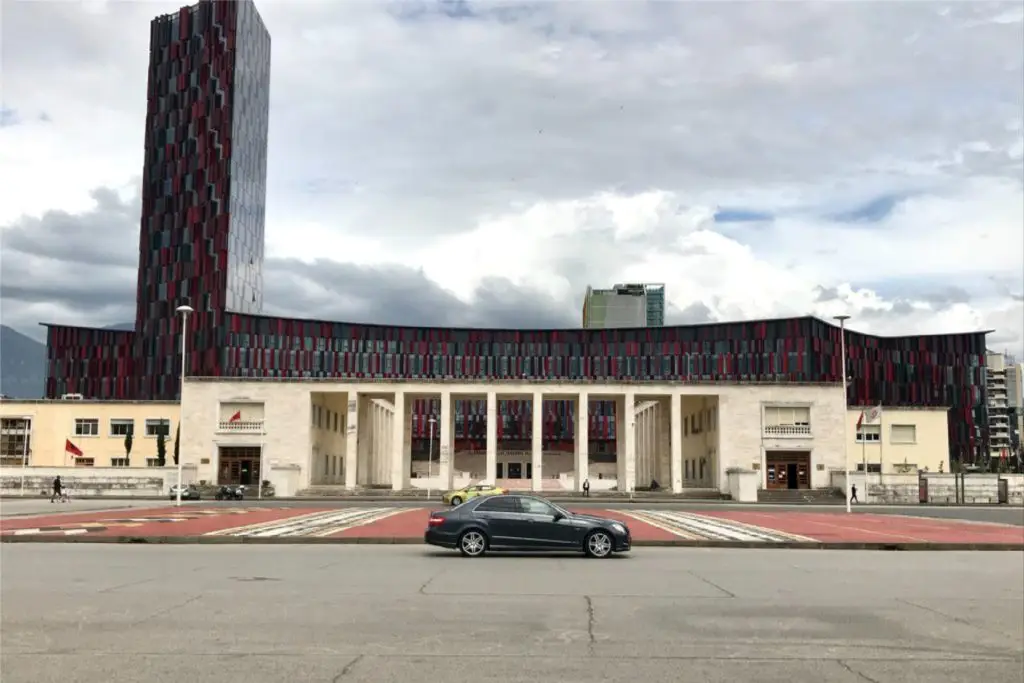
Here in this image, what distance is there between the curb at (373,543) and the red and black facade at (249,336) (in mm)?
90222

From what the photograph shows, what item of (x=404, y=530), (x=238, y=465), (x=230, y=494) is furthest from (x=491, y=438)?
(x=404, y=530)

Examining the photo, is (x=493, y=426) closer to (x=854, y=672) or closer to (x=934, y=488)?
(x=934, y=488)

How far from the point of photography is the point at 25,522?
102ft

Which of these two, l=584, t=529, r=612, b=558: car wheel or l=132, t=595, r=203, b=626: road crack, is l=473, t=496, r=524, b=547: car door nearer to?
l=584, t=529, r=612, b=558: car wheel

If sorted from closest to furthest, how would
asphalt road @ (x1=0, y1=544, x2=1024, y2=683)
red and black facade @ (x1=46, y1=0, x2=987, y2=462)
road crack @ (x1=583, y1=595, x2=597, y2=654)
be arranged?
asphalt road @ (x1=0, y1=544, x2=1024, y2=683), road crack @ (x1=583, y1=595, x2=597, y2=654), red and black facade @ (x1=46, y1=0, x2=987, y2=462)

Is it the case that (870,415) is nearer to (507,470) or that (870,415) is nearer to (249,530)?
(249,530)

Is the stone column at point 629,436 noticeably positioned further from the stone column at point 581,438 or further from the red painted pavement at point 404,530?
the red painted pavement at point 404,530

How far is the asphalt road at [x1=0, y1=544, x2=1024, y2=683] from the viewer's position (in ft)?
28.9

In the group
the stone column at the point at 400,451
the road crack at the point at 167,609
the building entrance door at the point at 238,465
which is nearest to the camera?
the road crack at the point at 167,609

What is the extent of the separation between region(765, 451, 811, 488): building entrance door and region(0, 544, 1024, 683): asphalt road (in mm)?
59377

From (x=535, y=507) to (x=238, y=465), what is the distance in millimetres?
61444

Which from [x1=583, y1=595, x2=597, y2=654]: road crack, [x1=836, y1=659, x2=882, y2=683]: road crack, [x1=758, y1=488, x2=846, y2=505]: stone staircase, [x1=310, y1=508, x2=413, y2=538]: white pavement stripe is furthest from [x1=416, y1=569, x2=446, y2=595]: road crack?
[x1=758, y1=488, x2=846, y2=505]: stone staircase

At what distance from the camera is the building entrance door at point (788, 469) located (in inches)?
3024

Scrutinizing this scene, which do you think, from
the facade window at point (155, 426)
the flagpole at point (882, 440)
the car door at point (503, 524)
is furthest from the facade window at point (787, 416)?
the car door at point (503, 524)
